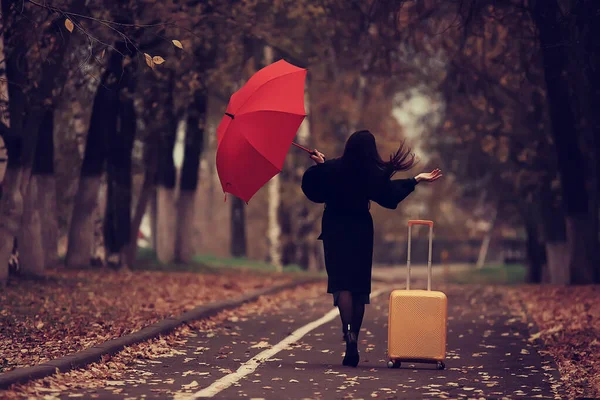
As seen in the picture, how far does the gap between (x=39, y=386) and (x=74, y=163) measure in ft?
66.6

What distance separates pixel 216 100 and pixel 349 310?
2824 cm

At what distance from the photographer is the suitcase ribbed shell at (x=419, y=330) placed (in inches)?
425

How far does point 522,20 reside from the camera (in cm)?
2112

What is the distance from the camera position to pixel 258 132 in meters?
11.0

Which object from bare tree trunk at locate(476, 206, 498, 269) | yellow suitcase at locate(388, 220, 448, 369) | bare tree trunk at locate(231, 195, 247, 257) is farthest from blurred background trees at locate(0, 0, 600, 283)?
bare tree trunk at locate(476, 206, 498, 269)

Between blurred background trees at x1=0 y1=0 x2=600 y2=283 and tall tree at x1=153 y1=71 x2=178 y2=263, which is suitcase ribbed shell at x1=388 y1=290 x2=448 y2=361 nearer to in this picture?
blurred background trees at x1=0 y1=0 x2=600 y2=283

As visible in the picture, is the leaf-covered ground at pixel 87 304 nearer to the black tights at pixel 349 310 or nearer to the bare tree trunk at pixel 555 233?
the black tights at pixel 349 310

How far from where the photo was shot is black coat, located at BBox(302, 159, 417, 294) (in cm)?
1103

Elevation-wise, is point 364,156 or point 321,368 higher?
point 364,156

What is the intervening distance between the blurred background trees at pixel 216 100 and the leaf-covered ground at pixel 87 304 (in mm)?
1093

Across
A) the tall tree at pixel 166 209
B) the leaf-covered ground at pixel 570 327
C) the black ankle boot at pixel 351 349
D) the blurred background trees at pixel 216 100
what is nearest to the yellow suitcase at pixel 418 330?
the black ankle boot at pixel 351 349

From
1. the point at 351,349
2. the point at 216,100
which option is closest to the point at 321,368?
the point at 351,349

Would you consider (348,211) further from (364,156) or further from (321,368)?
(321,368)

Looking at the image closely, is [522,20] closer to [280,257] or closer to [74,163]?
[74,163]
